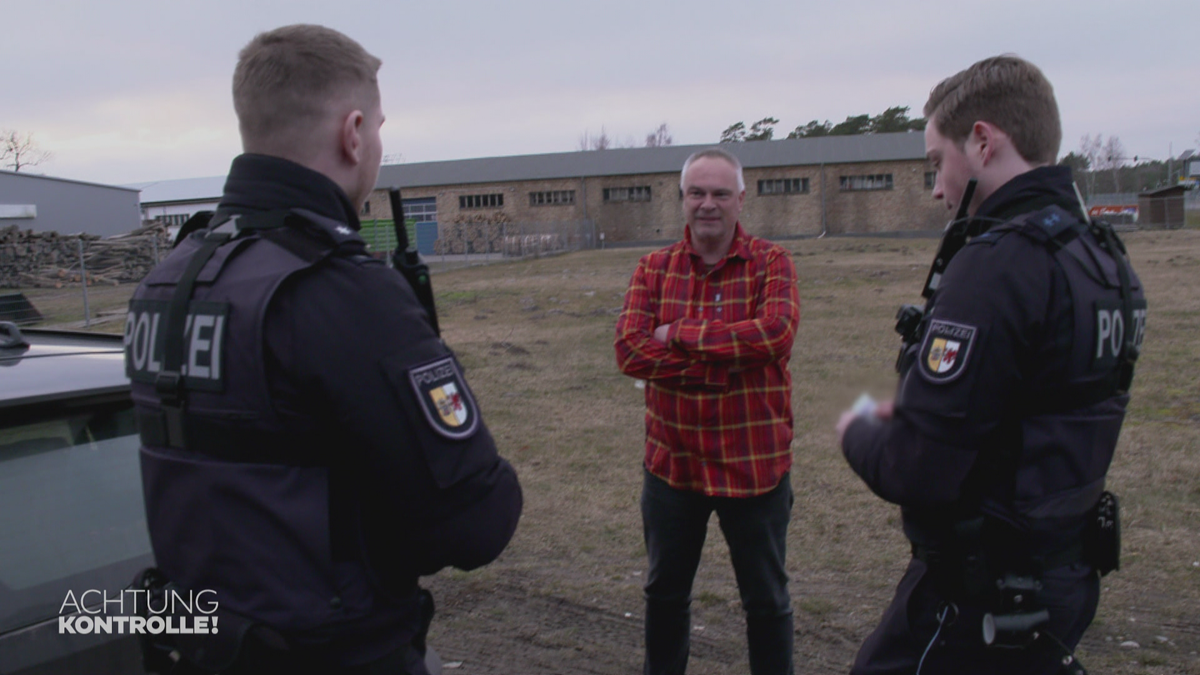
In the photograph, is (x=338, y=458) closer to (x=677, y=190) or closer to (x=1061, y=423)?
(x=1061, y=423)

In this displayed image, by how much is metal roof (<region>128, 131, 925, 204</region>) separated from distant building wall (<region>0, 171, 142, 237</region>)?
10.2 metres

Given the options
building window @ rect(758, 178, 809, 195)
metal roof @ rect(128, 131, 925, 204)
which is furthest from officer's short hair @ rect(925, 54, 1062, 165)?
building window @ rect(758, 178, 809, 195)

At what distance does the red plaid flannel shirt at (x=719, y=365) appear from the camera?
3.29 metres

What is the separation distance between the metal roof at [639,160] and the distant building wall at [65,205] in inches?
403

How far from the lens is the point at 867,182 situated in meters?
50.3

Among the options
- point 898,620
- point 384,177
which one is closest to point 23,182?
point 384,177

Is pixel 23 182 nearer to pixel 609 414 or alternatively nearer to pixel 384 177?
pixel 384 177

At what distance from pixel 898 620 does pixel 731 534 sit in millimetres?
1119

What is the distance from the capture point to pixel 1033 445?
6.71 feet

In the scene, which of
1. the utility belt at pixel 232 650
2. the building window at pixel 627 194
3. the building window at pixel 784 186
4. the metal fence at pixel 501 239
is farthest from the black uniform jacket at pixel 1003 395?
the building window at pixel 784 186

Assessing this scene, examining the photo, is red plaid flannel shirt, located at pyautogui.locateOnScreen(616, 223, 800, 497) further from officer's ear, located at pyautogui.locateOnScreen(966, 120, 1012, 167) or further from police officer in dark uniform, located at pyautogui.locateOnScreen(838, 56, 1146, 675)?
officer's ear, located at pyautogui.locateOnScreen(966, 120, 1012, 167)

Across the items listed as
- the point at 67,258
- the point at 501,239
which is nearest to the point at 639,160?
the point at 501,239

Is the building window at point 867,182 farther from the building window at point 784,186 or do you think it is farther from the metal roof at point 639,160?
the building window at point 784,186

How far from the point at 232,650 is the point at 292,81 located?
3.69ft
